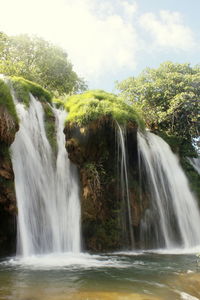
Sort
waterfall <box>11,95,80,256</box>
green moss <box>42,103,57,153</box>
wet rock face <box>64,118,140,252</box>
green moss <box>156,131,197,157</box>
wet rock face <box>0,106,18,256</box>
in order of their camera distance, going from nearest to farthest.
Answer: wet rock face <box>0,106,18,256</box>
waterfall <box>11,95,80,256</box>
wet rock face <box>64,118,140,252</box>
green moss <box>42,103,57,153</box>
green moss <box>156,131,197,157</box>

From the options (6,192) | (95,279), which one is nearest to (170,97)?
(6,192)

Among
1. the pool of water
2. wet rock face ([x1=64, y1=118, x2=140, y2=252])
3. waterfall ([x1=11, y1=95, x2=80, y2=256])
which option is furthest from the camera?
wet rock face ([x1=64, y1=118, x2=140, y2=252])

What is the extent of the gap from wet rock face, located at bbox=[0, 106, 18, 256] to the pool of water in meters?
0.89

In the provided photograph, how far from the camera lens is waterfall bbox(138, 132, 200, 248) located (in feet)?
38.2

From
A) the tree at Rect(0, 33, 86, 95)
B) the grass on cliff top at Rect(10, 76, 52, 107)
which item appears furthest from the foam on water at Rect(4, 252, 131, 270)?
the tree at Rect(0, 33, 86, 95)

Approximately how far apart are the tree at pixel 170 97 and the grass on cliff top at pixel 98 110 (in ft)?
27.0

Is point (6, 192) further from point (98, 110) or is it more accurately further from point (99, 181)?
point (98, 110)

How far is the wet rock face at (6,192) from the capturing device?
841 centimetres

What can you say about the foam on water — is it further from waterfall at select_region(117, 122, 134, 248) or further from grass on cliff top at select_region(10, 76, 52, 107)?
grass on cliff top at select_region(10, 76, 52, 107)

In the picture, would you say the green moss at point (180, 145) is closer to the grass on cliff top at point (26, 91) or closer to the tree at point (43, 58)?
the grass on cliff top at point (26, 91)

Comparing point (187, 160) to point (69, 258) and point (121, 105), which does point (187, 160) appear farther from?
point (69, 258)

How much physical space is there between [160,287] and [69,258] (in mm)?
3586

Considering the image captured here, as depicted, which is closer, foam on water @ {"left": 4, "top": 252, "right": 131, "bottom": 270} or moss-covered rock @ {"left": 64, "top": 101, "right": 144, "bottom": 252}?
foam on water @ {"left": 4, "top": 252, "right": 131, "bottom": 270}

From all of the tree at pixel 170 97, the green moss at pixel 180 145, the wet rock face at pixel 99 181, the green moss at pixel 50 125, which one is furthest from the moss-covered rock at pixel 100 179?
the tree at pixel 170 97
